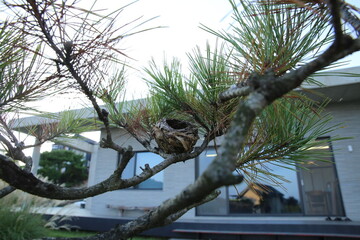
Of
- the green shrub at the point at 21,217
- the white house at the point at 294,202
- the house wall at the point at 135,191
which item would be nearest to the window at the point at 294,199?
the white house at the point at 294,202

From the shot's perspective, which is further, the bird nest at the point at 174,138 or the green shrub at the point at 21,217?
the green shrub at the point at 21,217

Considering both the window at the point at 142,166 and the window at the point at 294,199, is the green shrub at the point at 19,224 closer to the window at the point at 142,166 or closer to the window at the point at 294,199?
the window at the point at 142,166

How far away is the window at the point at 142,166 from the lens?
600 centimetres

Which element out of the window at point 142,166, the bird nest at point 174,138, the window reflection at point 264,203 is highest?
the window at point 142,166

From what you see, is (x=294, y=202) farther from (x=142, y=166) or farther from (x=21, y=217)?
(x=21, y=217)

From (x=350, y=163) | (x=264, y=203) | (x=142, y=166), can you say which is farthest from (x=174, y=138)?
(x=142, y=166)

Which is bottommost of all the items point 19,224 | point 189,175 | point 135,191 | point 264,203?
point 19,224

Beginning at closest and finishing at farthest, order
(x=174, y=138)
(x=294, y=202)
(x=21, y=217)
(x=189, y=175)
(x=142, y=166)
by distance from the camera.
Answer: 1. (x=174, y=138)
2. (x=21, y=217)
3. (x=294, y=202)
4. (x=189, y=175)
5. (x=142, y=166)

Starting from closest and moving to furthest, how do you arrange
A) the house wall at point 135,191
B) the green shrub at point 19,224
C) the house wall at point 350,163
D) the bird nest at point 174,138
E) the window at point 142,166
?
the bird nest at point 174,138
the green shrub at point 19,224
the house wall at point 350,163
the house wall at point 135,191
the window at point 142,166

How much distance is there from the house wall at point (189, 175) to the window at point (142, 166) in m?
0.17

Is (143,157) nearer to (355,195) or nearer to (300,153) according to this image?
→ (355,195)

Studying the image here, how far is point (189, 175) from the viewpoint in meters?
5.54

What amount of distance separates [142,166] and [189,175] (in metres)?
1.25

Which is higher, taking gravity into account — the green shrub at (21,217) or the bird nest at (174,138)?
the bird nest at (174,138)
